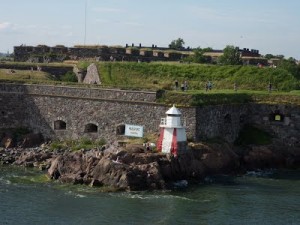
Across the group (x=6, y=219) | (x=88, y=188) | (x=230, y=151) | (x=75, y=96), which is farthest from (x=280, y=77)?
(x=6, y=219)

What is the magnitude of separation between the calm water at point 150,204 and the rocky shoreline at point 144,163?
803 mm

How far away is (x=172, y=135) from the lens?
32.1 metres

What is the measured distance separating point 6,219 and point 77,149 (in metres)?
11.7

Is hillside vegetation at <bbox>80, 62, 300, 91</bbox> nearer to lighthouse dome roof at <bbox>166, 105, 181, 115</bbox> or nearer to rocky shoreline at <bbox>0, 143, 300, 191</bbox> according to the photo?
rocky shoreline at <bbox>0, 143, 300, 191</bbox>

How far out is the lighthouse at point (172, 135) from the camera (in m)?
32.0

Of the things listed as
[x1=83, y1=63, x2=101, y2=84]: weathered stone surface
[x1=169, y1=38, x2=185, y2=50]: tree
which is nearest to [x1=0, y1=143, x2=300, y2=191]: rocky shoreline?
[x1=83, y1=63, x2=101, y2=84]: weathered stone surface

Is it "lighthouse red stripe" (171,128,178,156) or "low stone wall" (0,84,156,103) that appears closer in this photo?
"lighthouse red stripe" (171,128,178,156)

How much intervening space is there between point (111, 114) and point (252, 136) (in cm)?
892

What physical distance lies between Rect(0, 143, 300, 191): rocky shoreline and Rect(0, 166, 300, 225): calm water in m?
0.80

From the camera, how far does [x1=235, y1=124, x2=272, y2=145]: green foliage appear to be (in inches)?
1479

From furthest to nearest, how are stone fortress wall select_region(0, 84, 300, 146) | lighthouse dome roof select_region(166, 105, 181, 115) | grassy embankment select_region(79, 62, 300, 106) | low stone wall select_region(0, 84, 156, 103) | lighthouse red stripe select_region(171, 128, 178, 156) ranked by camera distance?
grassy embankment select_region(79, 62, 300, 106)
low stone wall select_region(0, 84, 156, 103)
stone fortress wall select_region(0, 84, 300, 146)
lighthouse dome roof select_region(166, 105, 181, 115)
lighthouse red stripe select_region(171, 128, 178, 156)

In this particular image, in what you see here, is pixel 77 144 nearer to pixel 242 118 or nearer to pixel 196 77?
pixel 242 118

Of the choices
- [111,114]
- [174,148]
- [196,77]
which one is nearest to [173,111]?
[174,148]

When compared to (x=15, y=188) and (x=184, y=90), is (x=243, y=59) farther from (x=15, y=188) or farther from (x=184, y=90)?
(x=15, y=188)
